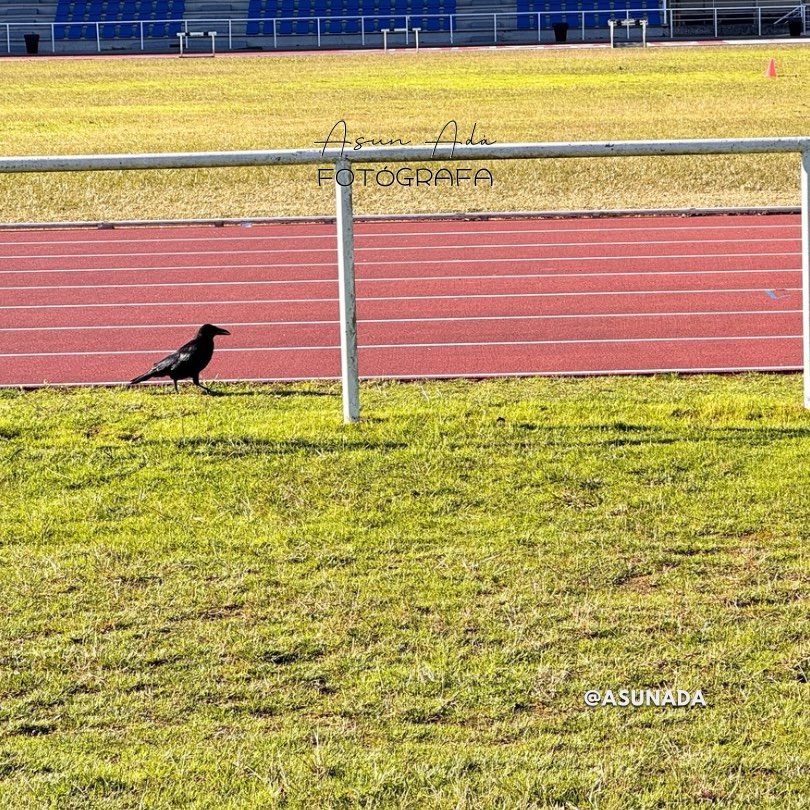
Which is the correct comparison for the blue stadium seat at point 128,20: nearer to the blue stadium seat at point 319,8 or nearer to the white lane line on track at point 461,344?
the blue stadium seat at point 319,8

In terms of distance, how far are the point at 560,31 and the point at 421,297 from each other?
113 feet

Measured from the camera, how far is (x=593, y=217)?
14.9 m

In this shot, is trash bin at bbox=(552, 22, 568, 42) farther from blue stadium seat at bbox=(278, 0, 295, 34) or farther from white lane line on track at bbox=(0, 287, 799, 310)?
white lane line on track at bbox=(0, 287, 799, 310)

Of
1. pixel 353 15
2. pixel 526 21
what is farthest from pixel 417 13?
pixel 526 21

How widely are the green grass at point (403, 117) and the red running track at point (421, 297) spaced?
2117mm

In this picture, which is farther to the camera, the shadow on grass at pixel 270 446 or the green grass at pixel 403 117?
the green grass at pixel 403 117

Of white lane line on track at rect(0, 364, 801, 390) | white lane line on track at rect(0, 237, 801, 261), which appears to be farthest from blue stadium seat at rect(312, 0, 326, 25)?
white lane line on track at rect(0, 364, 801, 390)

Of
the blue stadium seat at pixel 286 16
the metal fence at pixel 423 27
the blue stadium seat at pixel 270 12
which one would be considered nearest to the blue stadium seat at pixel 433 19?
the metal fence at pixel 423 27

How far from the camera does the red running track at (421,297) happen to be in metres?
8.79

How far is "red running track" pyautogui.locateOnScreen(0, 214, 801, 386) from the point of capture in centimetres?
879

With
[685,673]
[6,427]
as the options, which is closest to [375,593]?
[685,673]

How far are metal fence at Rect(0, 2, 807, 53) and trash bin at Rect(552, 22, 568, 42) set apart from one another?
0.43 meters

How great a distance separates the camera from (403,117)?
24.3m

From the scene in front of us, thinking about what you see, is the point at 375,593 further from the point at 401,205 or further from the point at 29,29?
the point at 29,29
